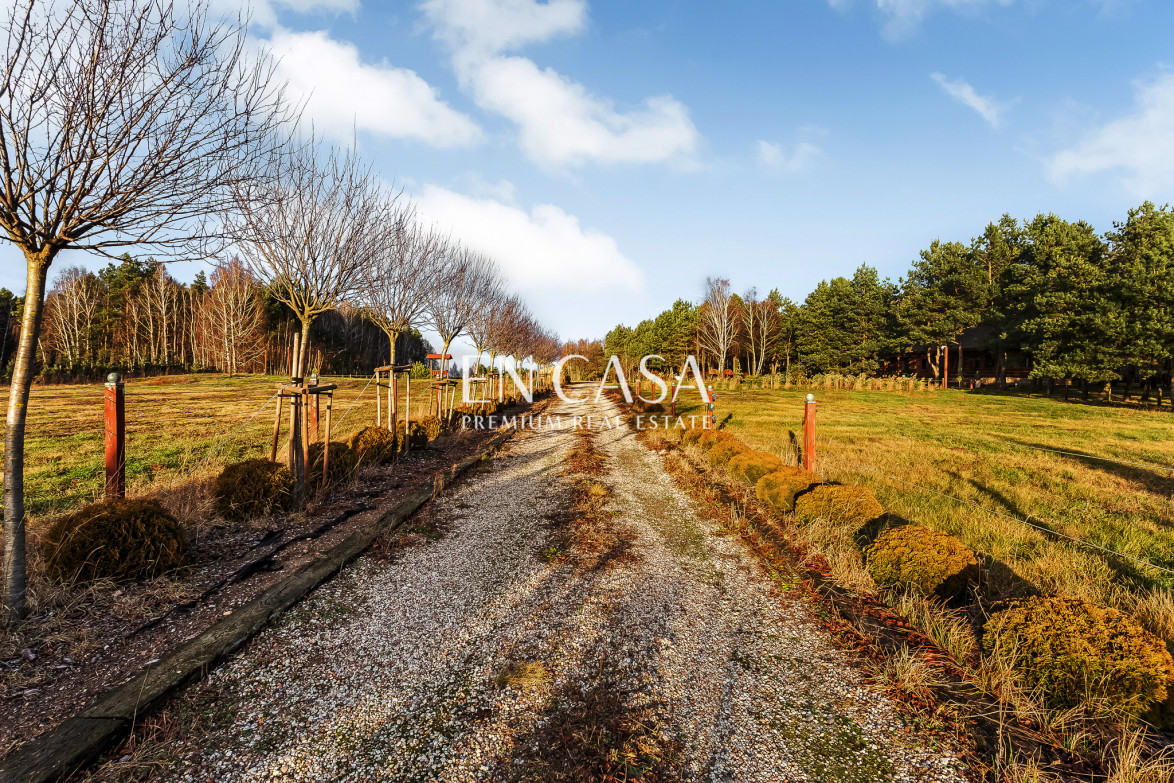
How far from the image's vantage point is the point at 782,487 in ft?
20.0

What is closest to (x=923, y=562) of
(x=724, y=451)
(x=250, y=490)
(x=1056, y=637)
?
(x=1056, y=637)

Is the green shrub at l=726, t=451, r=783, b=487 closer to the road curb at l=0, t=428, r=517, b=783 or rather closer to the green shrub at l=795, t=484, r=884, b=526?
the green shrub at l=795, t=484, r=884, b=526

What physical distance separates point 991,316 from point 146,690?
4201 centimetres

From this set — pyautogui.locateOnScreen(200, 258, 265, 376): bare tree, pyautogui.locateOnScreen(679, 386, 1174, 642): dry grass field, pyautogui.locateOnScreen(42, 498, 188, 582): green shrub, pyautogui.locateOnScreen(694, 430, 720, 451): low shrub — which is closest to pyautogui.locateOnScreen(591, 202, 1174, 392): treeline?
pyautogui.locateOnScreen(679, 386, 1174, 642): dry grass field

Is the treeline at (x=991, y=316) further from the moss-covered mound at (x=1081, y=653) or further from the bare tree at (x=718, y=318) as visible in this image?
the moss-covered mound at (x=1081, y=653)

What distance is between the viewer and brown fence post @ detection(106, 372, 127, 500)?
4.30m

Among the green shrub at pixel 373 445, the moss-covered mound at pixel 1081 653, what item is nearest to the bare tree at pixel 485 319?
the green shrub at pixel 373 445

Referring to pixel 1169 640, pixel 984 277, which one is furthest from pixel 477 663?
pixel 984 277

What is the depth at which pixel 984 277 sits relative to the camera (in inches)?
1331

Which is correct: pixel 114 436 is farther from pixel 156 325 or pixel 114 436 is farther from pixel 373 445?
pixel 156 325

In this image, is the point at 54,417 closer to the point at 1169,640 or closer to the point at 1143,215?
the point at 1169,640

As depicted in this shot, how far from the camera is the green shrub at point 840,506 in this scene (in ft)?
16.4

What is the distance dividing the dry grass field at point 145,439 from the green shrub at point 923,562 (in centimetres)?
715

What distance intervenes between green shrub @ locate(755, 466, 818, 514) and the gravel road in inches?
60.6
